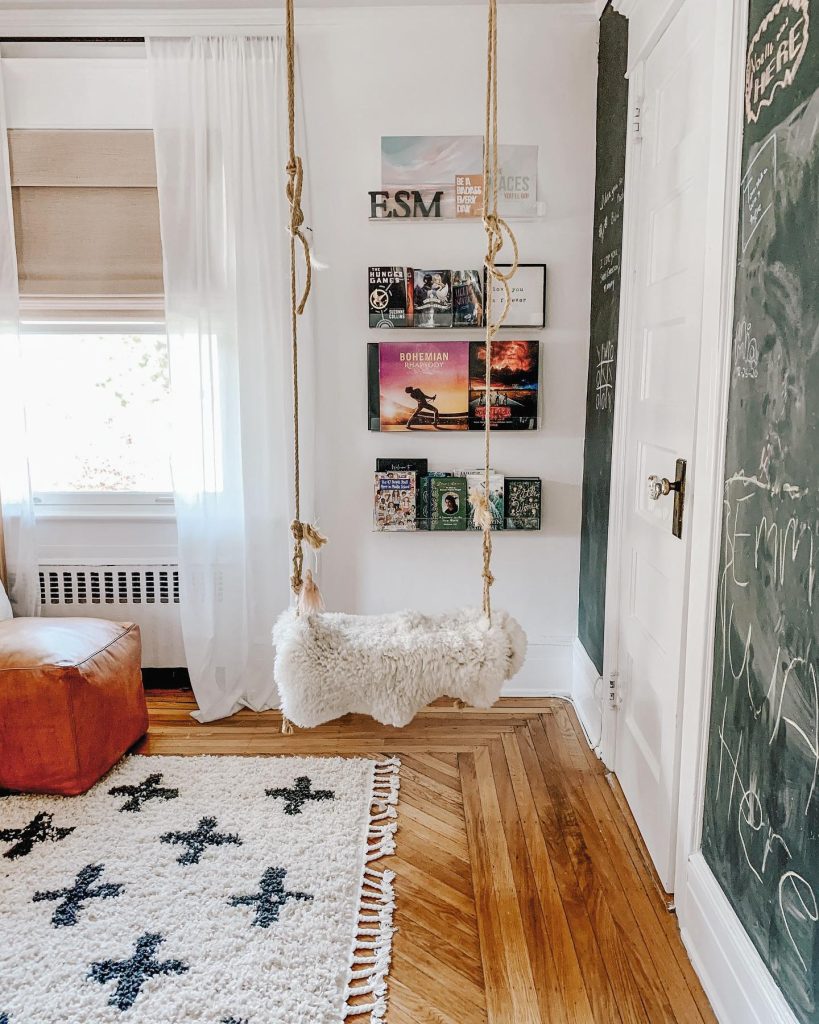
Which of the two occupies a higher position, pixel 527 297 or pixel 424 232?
pixel 424 232

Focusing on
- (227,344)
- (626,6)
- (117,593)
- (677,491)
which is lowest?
(117,593)

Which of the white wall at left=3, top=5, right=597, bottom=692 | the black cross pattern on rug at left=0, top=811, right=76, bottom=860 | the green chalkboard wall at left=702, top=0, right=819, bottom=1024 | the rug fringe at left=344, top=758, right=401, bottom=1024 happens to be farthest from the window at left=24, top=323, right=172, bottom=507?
the green chalkboard wall at left=702, top=0, right=819, bottom=1024

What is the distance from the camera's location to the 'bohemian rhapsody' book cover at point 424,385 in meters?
3.02

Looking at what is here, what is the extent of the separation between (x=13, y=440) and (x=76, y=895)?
5.81 ft

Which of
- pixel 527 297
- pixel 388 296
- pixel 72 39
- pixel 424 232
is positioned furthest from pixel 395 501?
pixel 72 39

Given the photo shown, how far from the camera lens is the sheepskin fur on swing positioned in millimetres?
1954

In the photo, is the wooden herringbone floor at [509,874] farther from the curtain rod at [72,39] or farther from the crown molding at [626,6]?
the curtain rod at [72,39]

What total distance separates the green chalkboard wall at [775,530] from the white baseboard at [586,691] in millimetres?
1128

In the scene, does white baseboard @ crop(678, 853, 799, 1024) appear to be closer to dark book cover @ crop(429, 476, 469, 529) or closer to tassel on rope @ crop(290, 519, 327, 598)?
tassel on rope @ crop(290, 519, 327, 598)

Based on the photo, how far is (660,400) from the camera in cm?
215

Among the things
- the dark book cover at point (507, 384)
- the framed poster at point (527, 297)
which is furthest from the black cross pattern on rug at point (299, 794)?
the framed poster at point (527, 297)

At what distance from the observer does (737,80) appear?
1554 mm

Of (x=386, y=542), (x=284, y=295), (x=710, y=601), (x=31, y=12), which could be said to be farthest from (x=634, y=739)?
(x=31, y=12)

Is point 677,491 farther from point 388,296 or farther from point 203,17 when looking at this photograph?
point 203,17
